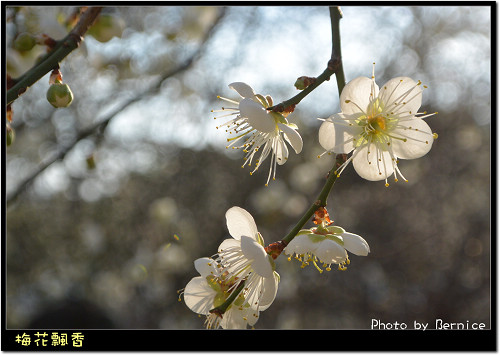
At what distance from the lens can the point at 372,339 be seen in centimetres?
115

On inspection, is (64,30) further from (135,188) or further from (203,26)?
(135,188)

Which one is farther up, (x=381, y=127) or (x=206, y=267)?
(x=381, y=127)

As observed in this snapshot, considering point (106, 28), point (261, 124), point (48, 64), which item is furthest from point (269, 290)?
point (106, 28)

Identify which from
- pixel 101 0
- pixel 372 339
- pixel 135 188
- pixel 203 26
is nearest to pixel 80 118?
pixel 135 188

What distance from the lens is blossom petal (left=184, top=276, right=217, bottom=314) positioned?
2.93ft

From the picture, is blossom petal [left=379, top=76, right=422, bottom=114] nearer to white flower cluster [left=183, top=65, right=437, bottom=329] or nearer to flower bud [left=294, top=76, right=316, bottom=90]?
white flower cluster [left=183, top=65, right=437, bottom=329]

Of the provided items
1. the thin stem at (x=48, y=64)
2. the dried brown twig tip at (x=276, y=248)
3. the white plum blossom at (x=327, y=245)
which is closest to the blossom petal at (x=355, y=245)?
the white plum blossom at (x=327, y=245)

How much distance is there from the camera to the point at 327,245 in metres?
0.79

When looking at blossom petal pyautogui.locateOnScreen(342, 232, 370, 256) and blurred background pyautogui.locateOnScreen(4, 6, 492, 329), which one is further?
blurred background pyautogui.locateOnScreen(4, 6, 492, 329)

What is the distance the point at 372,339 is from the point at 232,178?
3788mm

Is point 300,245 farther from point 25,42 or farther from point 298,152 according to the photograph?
point 25,42

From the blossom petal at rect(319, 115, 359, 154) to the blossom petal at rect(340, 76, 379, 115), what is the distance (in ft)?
0.09

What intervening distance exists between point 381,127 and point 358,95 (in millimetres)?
91

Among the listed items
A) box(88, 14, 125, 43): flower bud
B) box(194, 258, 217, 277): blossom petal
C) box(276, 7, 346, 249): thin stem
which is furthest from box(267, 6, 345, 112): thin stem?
box(88, 14, 125, 43): flower bud
